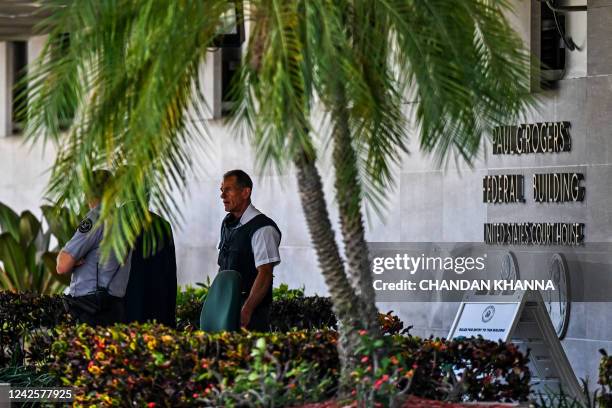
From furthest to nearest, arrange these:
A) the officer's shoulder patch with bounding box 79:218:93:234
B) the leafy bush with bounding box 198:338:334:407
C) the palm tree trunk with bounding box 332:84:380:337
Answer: the officer's shoulder patch with bounding box 79:218:93:234, the palm tree trunk with bounding box 332:84:380:337, the leafy bush with bounding box 198:338:334:407

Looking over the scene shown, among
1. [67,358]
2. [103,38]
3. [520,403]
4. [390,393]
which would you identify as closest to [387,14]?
[103,38]

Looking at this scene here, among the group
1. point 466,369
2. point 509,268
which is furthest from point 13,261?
point 466,369

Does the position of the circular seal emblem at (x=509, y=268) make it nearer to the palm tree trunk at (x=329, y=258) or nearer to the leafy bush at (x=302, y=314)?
the leafy bush at (x=302, y=314)

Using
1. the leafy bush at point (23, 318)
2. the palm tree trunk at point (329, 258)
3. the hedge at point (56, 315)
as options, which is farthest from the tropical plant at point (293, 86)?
the leafy bush at point (23, 318)

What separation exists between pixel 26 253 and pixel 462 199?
562 cm

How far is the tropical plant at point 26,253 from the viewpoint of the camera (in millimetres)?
14664

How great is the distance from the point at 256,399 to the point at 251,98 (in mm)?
1457

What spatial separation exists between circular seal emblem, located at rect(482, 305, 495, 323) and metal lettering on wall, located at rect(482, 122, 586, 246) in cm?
122

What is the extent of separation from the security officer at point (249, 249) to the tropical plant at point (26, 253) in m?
5.47

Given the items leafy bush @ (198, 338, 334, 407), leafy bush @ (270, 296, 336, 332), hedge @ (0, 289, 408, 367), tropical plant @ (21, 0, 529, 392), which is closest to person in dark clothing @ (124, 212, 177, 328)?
hedge @ (0, 289, 408, 367)

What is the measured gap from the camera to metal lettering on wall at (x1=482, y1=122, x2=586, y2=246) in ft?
34.4

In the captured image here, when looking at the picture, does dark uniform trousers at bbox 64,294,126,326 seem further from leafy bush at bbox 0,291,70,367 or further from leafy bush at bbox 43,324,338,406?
leafy bush at bbox 43,324,338,406

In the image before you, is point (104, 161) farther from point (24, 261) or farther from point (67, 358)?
point (24, 261)

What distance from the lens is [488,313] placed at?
959 centimetres
